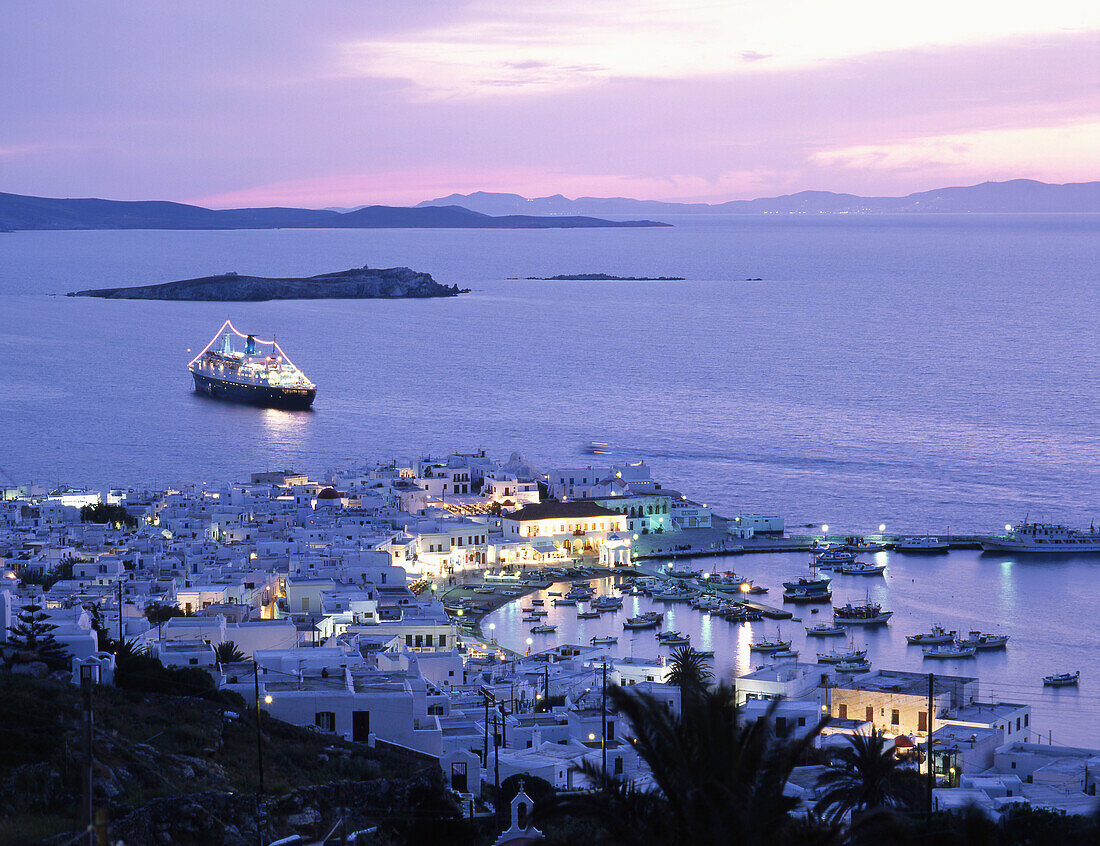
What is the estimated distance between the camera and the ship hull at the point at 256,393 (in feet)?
162

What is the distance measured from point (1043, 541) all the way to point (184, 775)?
21.6 meters

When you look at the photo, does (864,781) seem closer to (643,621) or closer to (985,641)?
(985,641)

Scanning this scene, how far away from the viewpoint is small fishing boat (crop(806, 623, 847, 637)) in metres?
21.0

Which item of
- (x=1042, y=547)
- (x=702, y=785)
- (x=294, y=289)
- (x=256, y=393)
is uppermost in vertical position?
(x=294, y=289)

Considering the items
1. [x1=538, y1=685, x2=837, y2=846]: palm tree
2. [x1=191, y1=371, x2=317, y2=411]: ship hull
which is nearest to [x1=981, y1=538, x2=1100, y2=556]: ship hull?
Answer: [x1=538, y1=685, x2=837, y2=846]: palm tree

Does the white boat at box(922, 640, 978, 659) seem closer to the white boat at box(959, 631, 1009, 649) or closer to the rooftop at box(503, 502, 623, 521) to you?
the white boat at box(959, 631, 1009, 649)

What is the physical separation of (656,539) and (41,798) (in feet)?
67.8

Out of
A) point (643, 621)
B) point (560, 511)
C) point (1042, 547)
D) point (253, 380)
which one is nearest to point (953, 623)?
point (643, 621)

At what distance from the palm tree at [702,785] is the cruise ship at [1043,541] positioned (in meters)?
22.4

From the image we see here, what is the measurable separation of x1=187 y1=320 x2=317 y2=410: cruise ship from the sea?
3.16ft

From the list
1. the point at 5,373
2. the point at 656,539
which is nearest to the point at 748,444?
the point at 656,539

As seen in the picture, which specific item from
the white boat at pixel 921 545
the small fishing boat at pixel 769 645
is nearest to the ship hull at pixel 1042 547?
the white boat at pixel 921 545

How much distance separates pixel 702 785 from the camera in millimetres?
5480

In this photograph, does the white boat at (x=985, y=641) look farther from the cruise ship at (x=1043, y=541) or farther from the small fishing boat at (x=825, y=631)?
the cruise ship at (x=1043, y=541)
